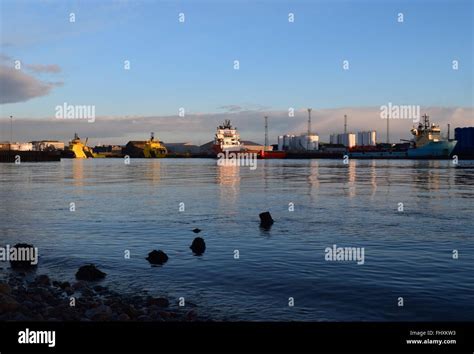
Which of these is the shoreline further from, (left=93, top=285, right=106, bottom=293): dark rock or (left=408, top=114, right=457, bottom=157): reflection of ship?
(left=408, top=114, right=457, bottom=157): reflection of ship

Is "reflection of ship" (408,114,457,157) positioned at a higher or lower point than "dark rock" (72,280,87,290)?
higher

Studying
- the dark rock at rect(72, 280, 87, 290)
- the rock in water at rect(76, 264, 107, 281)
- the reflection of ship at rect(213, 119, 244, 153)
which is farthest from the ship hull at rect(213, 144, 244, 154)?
the dark rock at rect(72, 280, 87, 290)

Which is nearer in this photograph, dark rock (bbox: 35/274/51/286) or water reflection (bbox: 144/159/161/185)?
dark rock (bbox: 35/274/51/286)

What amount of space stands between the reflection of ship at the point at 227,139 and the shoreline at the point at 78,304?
166 metres

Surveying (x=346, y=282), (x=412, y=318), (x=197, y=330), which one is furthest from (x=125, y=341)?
(x=346, y=282)

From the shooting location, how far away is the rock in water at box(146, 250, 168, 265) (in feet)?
54.2

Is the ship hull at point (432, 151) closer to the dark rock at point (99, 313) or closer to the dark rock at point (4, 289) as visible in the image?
the dark rock at point (4, 289)

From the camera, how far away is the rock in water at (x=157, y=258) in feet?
54.2

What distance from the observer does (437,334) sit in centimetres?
762

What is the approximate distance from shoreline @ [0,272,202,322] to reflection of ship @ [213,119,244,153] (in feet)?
544

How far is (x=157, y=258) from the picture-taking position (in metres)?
16.6

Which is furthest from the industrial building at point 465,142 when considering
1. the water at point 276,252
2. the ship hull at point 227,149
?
the water at point 276,252

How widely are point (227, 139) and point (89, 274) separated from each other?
16758cm

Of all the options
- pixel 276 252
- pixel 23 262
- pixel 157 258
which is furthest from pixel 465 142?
pixel 23 262
